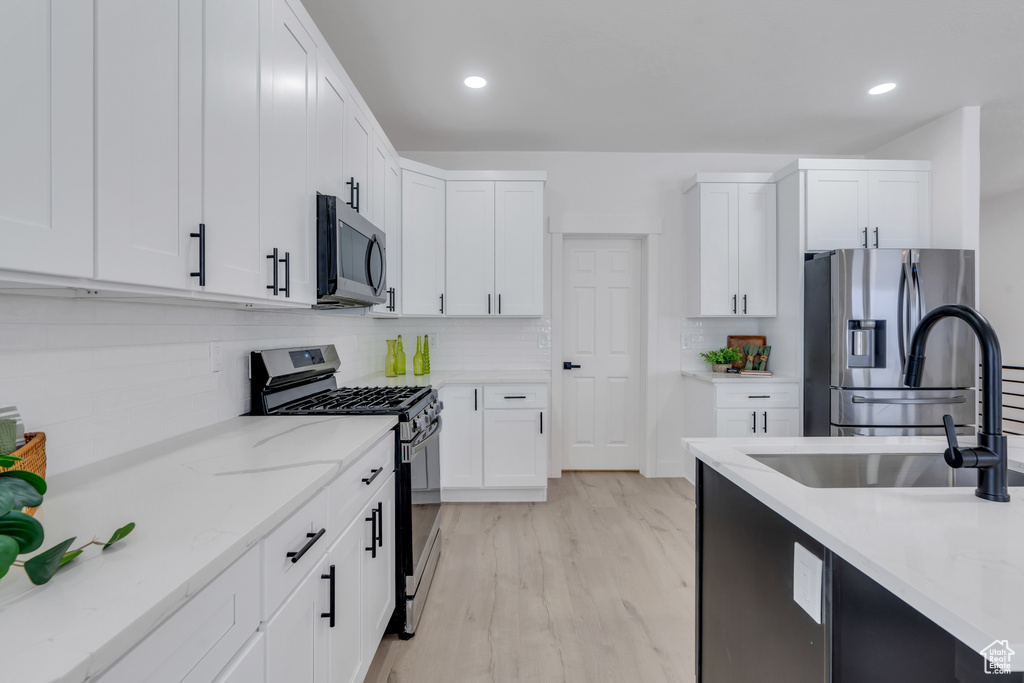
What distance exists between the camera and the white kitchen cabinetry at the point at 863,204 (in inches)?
137

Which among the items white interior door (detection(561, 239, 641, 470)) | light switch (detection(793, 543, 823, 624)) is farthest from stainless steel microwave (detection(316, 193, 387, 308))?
white interior door (detection(561, 239, 641, 470))

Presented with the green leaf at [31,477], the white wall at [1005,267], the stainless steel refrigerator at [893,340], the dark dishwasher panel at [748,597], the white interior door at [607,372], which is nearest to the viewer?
the green leaf at [31,477]

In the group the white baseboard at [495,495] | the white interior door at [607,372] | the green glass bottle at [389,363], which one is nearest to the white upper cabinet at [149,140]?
the green glass bottle at [389,363]

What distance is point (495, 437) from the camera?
340 centimetres

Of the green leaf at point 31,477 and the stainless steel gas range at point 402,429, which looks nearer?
the green leaf at point 31,477

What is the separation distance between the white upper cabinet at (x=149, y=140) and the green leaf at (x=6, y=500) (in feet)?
1.39

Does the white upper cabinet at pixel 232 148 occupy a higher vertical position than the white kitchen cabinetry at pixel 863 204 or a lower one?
lower

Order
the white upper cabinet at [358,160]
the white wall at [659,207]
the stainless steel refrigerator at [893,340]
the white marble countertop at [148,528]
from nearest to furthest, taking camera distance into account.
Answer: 1. the white marble countertop at [148,528]
2. the white upper cabinet at [358,160]
3. the stainless steel refrigerator at [893,340]
4. the white wall at [659,207]

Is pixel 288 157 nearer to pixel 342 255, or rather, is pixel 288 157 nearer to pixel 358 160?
pixel 342 255

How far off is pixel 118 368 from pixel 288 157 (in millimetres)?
823

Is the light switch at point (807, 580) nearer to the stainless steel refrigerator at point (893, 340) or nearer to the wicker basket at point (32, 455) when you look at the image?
the wicker basket at point (32, 455)

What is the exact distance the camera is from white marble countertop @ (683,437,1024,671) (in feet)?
1.82

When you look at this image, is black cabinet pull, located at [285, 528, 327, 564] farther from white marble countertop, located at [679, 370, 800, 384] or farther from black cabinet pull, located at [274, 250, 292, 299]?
white marble countertop, located at [679, 370, 800, 384]

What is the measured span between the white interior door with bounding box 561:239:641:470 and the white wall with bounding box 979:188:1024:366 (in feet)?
14.3
